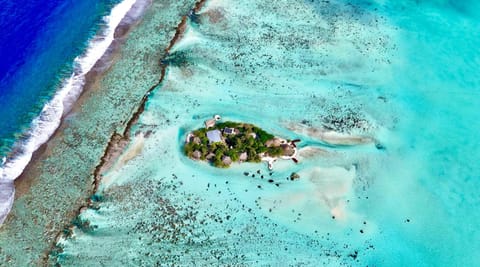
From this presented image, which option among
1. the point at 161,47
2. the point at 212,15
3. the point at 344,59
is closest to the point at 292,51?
the point at 344,59

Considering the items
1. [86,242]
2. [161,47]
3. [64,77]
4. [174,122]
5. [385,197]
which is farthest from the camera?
[161,47]

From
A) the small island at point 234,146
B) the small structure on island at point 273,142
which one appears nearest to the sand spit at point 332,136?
the small island at point 234,146

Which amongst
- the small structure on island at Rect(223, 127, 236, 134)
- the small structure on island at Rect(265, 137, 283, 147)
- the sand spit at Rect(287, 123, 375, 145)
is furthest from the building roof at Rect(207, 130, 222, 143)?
the sand spit at Rect(287, 123, 375, 145)

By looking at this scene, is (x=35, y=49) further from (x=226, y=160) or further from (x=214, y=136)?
(x=226, y=160)

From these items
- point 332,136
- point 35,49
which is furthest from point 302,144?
point 35,49

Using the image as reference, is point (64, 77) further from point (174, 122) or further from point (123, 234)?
point (123, 234)

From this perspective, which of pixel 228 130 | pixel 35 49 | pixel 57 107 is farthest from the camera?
pixel 35 49
